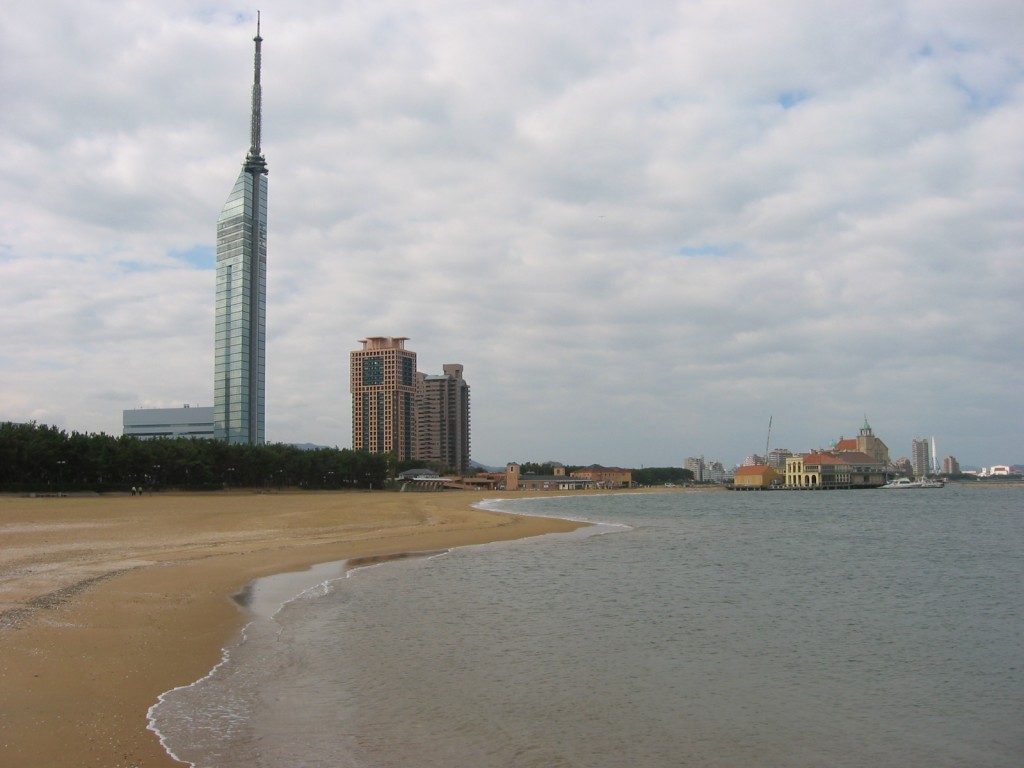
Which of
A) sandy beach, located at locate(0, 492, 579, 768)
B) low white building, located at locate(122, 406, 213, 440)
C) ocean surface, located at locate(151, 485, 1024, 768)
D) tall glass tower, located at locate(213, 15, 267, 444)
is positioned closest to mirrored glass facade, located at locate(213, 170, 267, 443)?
tall glass tower, located at locate(213, 15, 267, 444)

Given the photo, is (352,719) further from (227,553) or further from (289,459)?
(289,459)

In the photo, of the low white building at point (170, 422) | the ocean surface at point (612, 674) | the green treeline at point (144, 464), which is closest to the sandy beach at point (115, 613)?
the ocean surface at point (612, 674)

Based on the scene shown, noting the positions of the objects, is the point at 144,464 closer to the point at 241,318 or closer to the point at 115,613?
the point at 241,318

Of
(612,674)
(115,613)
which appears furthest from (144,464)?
(612,674)

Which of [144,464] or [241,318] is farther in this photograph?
[241,318]

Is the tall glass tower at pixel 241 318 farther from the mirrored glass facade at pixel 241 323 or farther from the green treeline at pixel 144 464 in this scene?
the green treeline at pixel 144 464

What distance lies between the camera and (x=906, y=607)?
2047cm

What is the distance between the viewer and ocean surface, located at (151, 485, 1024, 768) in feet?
31.8

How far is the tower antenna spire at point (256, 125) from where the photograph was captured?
505 feet

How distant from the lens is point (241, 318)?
471 ft

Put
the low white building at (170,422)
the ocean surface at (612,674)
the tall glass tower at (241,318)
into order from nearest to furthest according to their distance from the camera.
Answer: the ocean surface at (612,674), the tall glass tower at (241,318), the low white building at (170,422)

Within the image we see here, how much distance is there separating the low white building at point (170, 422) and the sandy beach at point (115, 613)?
126 metres

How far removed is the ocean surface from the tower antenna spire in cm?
14499

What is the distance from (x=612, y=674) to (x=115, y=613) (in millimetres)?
10274
